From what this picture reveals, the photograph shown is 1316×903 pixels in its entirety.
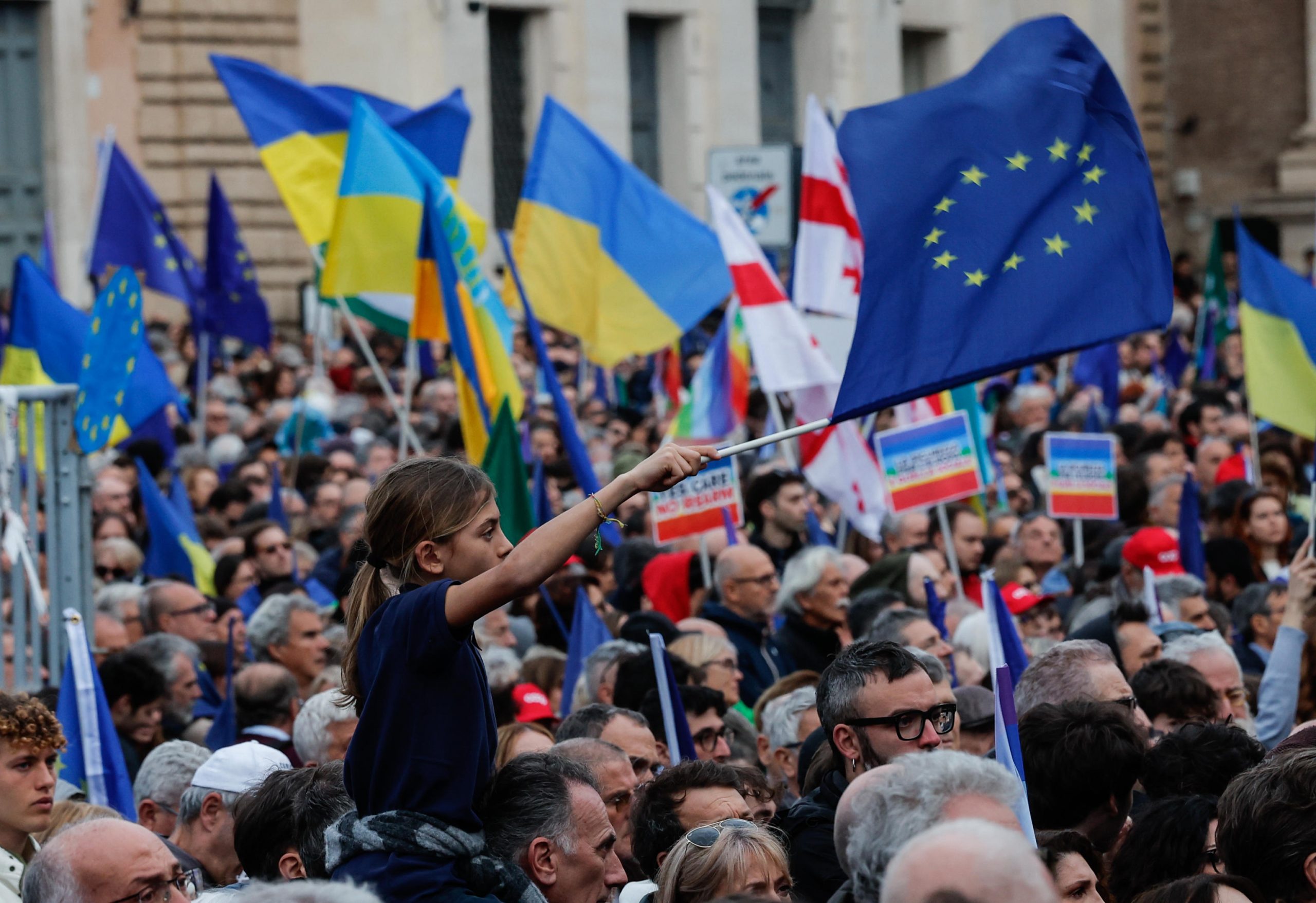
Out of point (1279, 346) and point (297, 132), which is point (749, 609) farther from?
point (297, 132)

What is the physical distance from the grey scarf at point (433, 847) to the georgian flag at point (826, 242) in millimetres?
6756

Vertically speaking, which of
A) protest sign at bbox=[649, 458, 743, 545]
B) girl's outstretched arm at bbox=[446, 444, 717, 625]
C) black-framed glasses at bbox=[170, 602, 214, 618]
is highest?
girl's outstretched arm at bbox=[446, 444, 717, 625]

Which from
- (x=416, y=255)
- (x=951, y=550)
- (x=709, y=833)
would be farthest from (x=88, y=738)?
(x=951, y=550)

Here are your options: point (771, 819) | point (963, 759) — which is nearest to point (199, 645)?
point (771, 819)

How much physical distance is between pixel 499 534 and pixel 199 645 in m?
4.44

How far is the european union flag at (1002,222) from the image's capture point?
5102mm

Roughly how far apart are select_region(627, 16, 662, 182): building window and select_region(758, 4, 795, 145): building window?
178 cm

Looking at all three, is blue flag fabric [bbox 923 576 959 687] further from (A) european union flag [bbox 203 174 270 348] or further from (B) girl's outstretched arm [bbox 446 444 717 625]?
(A) european union flag [bbox 203 174 270 348]

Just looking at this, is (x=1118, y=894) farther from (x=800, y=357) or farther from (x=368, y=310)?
(x=368, y=310)

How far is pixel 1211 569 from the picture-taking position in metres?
9.34

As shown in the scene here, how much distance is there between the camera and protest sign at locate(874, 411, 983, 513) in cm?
923

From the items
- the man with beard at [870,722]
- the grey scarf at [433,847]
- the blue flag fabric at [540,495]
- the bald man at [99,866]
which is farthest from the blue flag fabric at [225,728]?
the blue flag fabric at [540,495]

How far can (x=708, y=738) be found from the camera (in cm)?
611

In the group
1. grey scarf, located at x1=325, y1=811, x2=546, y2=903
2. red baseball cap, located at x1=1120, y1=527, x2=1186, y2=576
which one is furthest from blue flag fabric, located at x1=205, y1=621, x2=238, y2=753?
red baseball cap, located at x1=1120, y1=527, x2=1186, y2=576
